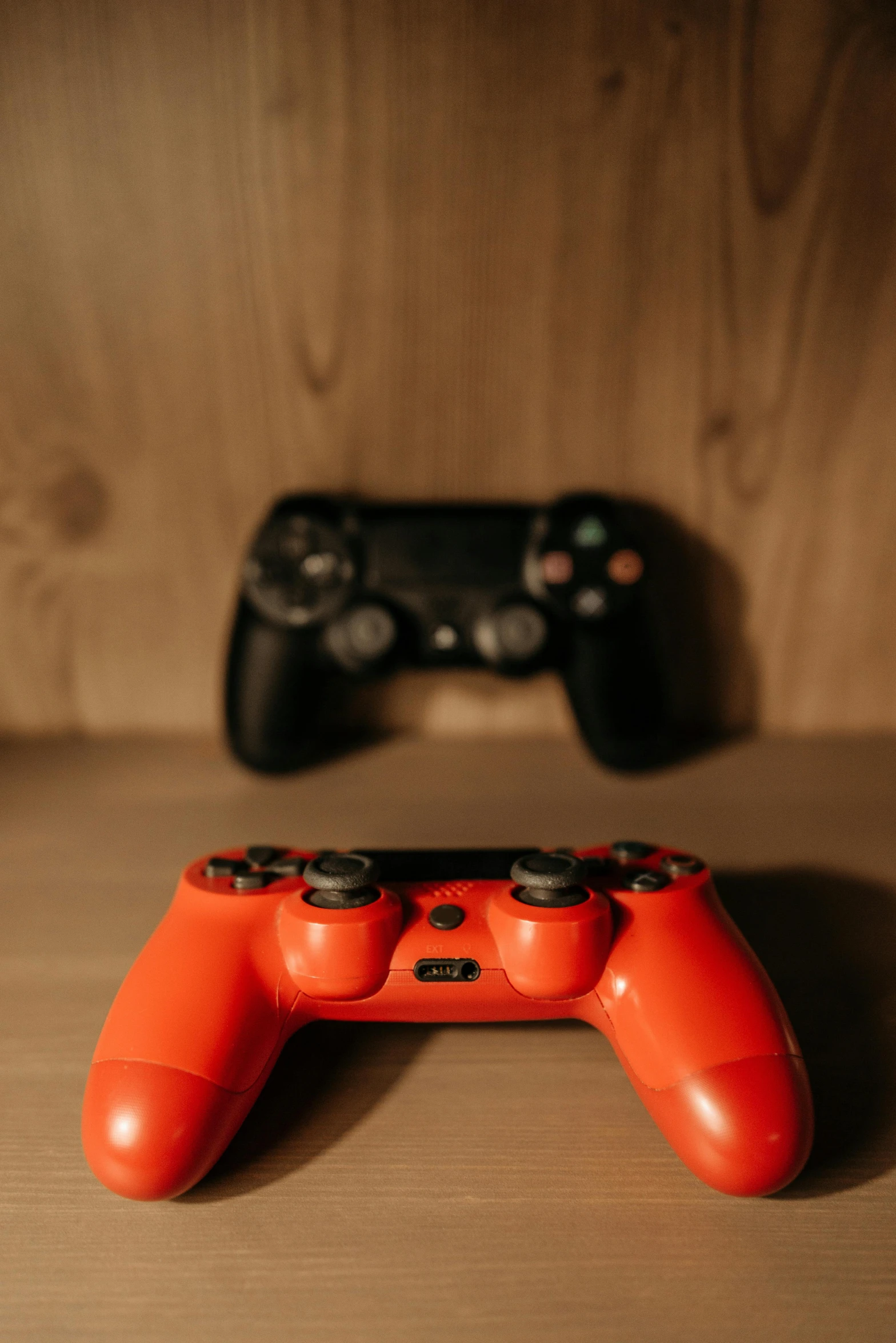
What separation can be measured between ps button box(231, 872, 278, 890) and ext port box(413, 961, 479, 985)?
0.25 feet

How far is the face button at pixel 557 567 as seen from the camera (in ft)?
2.09

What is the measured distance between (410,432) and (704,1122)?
557mm

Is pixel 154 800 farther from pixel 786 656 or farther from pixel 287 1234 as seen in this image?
pixel 786 656

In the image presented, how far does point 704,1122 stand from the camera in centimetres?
27

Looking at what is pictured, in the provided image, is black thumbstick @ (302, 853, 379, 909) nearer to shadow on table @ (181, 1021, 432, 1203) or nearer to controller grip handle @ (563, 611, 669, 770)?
shadow on table @ (181, 1021, 432, 1203)

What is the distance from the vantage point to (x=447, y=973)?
33cm

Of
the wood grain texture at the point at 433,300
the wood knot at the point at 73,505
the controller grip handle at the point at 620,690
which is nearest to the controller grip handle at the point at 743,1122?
the controller grip handle at the point at 620,690

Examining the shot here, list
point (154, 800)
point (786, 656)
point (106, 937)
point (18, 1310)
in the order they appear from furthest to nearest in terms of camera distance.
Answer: point (786, 656) → point (154, 800) → point (106, 937) → point (18, 1310)

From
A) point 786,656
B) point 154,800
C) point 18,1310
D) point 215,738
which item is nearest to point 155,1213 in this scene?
point 18,1310

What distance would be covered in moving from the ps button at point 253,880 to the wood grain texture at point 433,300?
40 cm

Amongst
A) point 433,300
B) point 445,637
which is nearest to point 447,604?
→ point 445,637

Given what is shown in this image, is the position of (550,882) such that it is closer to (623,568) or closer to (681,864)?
(681,864)

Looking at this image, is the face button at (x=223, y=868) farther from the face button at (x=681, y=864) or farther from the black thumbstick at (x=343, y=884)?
the face button at (x=681, y=864)

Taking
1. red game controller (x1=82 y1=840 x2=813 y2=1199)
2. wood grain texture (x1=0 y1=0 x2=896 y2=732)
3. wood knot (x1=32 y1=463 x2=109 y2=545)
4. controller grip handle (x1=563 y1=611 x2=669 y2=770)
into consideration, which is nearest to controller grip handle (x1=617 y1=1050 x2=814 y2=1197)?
red game controller (x1=82 y1=840 x2=813 y2=1199)
